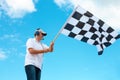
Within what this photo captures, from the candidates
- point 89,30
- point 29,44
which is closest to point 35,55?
point 29,44

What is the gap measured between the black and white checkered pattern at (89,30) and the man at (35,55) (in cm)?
129

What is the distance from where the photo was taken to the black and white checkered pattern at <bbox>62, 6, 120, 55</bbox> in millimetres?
8704

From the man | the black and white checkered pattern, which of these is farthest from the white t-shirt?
the black and white checkered pattern

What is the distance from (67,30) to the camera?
8703 mm

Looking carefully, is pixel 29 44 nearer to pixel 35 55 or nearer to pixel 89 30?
pixel 35 55

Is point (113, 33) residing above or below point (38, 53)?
above

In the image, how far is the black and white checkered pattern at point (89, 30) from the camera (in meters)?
8.70

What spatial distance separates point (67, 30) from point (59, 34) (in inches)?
27.0

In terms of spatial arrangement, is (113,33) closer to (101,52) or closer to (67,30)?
(101,52)

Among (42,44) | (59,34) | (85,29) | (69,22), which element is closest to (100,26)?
(85,29)

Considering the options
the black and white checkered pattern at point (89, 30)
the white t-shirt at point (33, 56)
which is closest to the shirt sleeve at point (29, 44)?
the white t-shirt at point (33, 56)

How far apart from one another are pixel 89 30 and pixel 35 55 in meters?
2.43

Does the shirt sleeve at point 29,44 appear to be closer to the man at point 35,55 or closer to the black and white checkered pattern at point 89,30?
the man at point 35,55

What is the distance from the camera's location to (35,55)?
726 centimetres
